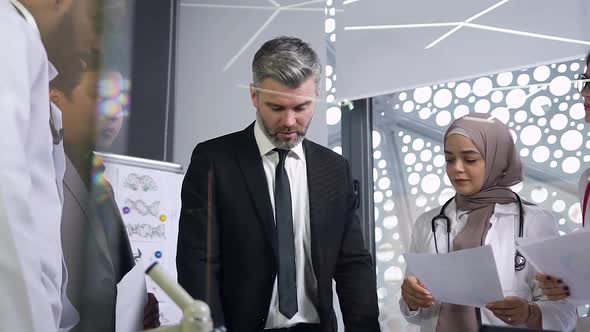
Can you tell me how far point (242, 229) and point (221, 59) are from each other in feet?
1.05

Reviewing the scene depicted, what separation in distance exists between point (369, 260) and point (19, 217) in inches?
23.6

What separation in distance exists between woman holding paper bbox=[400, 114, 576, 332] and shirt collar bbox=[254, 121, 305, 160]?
26 centimetres

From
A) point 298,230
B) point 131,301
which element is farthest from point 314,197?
point 131,301

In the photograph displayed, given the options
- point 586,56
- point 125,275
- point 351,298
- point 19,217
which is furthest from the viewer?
point 351,298

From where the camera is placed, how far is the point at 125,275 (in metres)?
0.82

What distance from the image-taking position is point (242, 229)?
904 mm

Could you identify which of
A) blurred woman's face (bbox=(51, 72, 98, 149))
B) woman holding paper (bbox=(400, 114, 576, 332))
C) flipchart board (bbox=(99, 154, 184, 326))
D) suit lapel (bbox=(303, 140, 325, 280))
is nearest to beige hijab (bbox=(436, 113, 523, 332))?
woman holding paper (bbox=(400, 114, 576, 332))

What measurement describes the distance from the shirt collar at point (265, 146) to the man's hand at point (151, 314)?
11.8 inches

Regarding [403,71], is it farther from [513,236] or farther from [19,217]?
[19,217]

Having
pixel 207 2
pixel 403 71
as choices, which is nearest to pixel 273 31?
pixel 207 2

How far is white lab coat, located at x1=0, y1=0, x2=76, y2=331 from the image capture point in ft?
2.19

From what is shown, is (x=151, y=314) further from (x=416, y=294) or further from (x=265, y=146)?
(x=416, y=294)

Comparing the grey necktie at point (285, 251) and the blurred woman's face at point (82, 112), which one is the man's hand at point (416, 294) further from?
the blurred woman's face at point (82, 112)

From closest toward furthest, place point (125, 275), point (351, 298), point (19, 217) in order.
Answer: point (19, 217)
point (125, 275)
point (351, 298)
